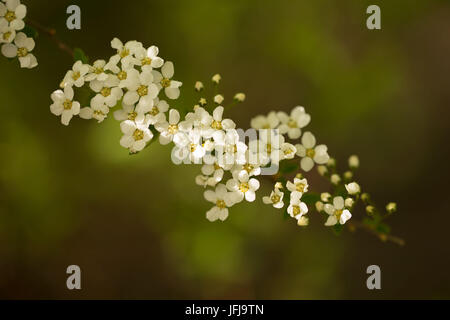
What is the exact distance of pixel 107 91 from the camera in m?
2.53

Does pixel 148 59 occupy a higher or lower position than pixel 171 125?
higher

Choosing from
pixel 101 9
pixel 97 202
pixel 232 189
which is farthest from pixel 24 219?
pixel 232 189

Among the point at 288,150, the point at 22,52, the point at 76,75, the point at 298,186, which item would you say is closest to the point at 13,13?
the point at 22,52

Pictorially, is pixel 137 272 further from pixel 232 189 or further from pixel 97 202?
pixel 232 189

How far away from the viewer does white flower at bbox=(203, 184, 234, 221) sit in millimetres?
2656

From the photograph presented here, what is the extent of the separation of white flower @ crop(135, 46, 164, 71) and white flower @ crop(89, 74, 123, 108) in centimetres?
19

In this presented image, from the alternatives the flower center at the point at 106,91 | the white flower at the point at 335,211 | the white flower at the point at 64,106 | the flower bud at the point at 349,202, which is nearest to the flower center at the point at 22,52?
the white flower at the point at 64,106

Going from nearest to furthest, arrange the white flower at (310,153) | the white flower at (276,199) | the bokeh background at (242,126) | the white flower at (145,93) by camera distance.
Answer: the white flower at (145,93), the white flower at (276,199), the white flower at (310,153), the bokeh background at (242,126)

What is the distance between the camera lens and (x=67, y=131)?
16.1 ft

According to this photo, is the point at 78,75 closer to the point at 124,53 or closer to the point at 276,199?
the point at 124,53

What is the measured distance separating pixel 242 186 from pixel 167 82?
2.66 ft

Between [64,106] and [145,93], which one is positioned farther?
[64,106]

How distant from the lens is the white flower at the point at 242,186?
256 centimetres

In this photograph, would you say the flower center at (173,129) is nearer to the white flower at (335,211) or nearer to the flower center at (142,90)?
the flower center at (142,90)
